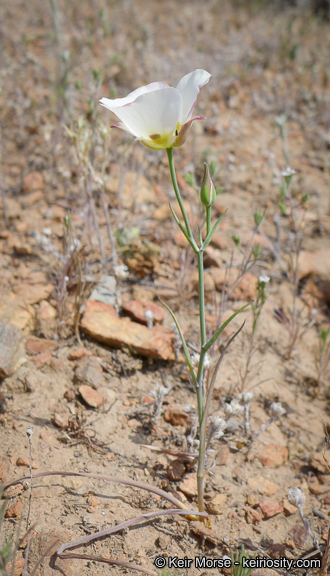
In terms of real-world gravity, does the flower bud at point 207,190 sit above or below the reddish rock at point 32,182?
above

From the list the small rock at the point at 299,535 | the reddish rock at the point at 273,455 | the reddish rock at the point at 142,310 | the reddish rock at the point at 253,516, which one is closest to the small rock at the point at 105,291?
the reddish rock at the point at 142,310

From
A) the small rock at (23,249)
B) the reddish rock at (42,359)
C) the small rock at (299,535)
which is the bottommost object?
the small rock at (299,535)

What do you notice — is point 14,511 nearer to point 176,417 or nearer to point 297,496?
point 176,417

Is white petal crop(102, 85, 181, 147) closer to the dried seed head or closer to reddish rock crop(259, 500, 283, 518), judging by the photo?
the dried seed head

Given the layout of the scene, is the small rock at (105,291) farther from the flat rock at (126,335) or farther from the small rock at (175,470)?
the small rock at (175,470)

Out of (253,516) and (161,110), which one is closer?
(161,110)

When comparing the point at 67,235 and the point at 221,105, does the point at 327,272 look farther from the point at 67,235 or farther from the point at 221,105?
the point at 221,105

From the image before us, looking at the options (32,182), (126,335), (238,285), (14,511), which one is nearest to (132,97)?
(126,335)
